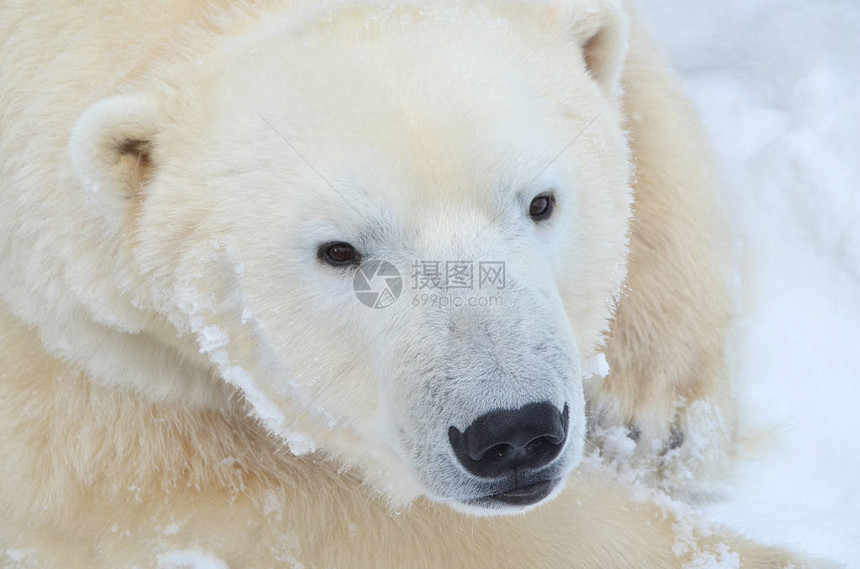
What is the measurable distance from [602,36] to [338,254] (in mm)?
877

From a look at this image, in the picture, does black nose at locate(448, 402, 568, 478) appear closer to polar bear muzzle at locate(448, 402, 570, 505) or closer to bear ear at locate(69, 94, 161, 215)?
polar bear muzzle at locate(448, 402, 570, 505)

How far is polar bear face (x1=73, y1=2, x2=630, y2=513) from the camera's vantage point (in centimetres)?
188

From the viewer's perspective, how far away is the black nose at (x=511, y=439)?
176 cm

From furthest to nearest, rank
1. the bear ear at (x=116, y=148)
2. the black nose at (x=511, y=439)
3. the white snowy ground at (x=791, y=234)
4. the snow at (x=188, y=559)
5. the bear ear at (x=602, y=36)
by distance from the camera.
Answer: the white snowy ground at (x=791, y=234) → the snow at (x=188, y=559) → the bear ear at (x=602, y=36) → the bear ear at (x=116, y=148) → the black nose at (x=511, y=439)

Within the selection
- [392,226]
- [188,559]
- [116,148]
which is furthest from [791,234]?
[116,148]

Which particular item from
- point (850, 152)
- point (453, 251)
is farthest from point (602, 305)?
point (850, 152)

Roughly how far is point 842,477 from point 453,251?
170cm

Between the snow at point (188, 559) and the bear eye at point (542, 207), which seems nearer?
the bear eye at point (542, 207)

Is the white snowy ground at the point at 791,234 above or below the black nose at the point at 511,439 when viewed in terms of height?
below

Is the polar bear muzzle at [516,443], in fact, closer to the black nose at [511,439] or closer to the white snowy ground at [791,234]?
the black nose at [511,439]

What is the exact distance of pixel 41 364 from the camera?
256 centimetres

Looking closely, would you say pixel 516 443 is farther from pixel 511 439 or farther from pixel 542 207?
pixel 542 207

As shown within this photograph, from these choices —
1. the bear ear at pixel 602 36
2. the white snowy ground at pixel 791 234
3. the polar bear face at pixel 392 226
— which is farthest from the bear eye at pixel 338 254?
the white snowy ground at pixel 791 234

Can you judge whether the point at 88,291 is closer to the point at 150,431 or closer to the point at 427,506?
the point at 150,431
